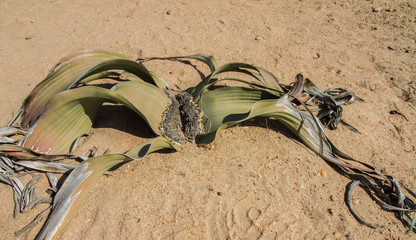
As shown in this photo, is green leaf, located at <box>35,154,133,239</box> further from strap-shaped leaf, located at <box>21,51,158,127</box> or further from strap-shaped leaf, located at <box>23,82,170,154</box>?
strap-shaped leaf, located at <box>21,51,158,127</box>

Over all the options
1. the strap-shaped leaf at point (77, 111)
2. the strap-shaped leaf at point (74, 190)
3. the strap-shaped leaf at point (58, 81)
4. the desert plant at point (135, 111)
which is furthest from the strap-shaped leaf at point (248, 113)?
the strap-shaped leaf at point (58, 81)

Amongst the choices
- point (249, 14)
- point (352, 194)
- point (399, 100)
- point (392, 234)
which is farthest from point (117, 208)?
point (249, 14)

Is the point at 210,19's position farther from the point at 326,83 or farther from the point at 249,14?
the point at 326,83

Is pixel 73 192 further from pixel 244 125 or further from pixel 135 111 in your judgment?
pixel 244 125

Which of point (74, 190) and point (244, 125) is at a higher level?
point (74, 190)

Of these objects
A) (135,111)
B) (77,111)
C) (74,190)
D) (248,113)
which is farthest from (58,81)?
(248,113)
